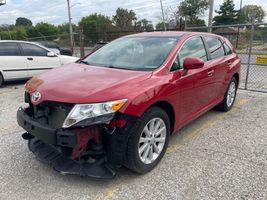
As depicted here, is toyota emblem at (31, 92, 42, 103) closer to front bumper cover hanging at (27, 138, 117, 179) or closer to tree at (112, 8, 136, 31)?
front bumper cover hanging at (27, 138, 117, 179)

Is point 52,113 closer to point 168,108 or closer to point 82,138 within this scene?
point 82,138

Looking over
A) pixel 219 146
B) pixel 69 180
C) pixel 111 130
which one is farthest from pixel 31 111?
pixel 219 146

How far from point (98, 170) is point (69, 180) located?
469 mm

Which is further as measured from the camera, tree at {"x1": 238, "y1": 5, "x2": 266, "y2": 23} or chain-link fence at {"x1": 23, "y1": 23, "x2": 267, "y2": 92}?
tree at {"x1": 238, "y1": 5, "x2": 266, "y2": 23}

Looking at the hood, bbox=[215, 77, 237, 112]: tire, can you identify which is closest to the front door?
the hood

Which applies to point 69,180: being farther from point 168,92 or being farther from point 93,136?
point 168,92

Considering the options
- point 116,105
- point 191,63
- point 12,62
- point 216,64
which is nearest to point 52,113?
point 116,105

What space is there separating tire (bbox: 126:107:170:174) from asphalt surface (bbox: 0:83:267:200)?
0.15 m

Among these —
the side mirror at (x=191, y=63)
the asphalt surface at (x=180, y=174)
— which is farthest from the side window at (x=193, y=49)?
the asphalt surface at (x=180, y=174)

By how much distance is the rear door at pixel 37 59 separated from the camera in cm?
841

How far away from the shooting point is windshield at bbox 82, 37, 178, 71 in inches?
143

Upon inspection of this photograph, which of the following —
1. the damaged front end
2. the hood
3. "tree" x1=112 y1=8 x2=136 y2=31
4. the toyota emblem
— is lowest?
the damaged front end

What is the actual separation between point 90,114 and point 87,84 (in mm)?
463

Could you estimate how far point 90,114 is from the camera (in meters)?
2.71
